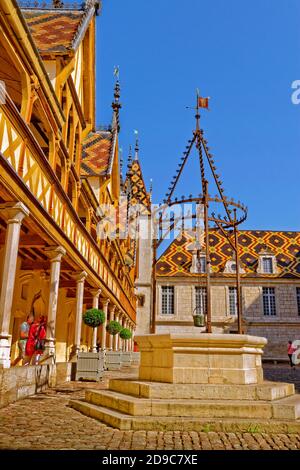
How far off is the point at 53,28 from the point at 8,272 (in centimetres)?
869

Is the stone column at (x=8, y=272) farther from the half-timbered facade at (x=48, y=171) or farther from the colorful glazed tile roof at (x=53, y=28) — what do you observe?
the colorful glazed tile roof at (x=53, y=28)

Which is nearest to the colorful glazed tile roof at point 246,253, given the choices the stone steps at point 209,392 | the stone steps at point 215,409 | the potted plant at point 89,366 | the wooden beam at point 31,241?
the potted plant at point 89,366

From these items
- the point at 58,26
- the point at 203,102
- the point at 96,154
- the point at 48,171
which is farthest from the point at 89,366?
the point at 96,154

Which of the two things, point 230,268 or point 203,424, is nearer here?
point 203,424

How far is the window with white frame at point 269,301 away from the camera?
32.0m

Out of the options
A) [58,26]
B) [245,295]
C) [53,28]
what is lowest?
[245,295]

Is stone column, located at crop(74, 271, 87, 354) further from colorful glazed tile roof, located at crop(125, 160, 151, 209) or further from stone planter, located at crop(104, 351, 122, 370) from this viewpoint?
colorful glazed tile roof, located at crop(125, 160, 151, 209)

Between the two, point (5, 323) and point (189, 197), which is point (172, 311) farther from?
point (5, 323)

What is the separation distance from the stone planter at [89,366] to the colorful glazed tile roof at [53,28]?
317 inches

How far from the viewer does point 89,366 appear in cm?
1092

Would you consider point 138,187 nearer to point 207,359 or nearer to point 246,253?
point 246,253

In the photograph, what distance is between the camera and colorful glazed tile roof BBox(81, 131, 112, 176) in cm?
1686

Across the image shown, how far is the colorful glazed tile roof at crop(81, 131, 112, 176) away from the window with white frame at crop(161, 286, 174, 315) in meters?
16.3

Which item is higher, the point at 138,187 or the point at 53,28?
the point at 138,187
